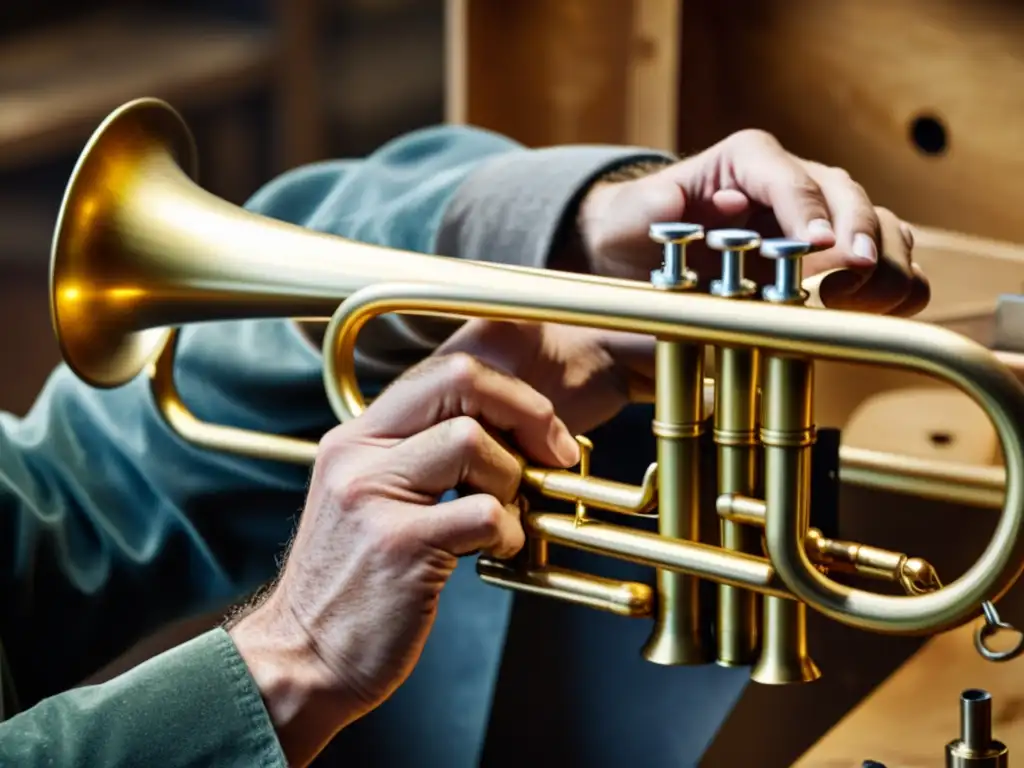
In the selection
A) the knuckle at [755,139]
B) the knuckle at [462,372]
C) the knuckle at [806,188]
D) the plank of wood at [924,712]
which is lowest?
the plank of wood at [924,712]

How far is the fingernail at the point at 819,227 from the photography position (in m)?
0.68

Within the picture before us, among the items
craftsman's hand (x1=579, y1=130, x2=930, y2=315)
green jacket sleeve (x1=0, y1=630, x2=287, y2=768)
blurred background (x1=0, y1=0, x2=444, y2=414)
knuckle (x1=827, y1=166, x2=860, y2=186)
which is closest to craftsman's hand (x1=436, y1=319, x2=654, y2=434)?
craftsman's hand (x1=579, y1=130, x2=930, y2=315)

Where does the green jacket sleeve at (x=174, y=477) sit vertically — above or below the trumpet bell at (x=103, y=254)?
below

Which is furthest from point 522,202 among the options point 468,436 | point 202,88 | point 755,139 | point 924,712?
point 202,88

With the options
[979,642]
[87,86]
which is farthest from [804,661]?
[87,86]

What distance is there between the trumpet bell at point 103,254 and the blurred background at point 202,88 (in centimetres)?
107

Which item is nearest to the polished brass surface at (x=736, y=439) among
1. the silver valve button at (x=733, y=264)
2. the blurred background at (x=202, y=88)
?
the silver valve button at (x=733, y=264)

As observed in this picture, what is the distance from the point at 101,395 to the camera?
96 cm

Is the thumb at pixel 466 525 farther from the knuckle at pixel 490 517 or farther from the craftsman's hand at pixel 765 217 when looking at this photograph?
the craftsman's hand at pixel 765 217

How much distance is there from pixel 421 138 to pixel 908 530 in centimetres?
45

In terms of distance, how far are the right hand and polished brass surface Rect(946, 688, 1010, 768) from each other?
205 mm

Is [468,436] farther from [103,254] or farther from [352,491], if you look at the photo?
[103,254]

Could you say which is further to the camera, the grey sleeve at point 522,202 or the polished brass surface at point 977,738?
the grey sleeve at point 522,202

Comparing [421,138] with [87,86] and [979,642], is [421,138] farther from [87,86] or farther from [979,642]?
[87,86]
